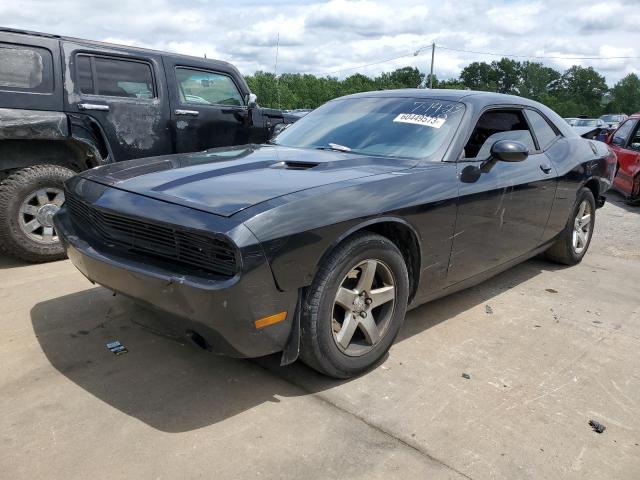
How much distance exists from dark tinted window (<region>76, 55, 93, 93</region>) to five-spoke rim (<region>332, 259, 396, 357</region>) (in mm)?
A: 3584

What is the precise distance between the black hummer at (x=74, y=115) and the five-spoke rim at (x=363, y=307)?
3114 millimetres

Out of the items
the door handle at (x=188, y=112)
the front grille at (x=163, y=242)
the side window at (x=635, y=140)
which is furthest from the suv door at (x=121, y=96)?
the side window at (x=635, y=140)

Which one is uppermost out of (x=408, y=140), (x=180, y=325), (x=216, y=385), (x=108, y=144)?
(x=408, y=140)

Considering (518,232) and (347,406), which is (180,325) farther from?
(518,232)

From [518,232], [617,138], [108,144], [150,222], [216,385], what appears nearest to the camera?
[150,222]

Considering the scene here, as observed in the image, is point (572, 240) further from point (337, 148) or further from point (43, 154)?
point (43, 154)

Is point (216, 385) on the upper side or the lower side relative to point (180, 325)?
lower

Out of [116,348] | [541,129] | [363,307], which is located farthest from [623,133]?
[116,348]

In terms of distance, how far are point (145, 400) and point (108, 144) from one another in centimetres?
322

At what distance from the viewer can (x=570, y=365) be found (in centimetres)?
319

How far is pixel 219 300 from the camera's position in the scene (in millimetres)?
2240

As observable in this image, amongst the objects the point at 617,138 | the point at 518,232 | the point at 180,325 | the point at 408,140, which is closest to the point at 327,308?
the point at 180,325

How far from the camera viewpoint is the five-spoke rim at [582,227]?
5.06 metres

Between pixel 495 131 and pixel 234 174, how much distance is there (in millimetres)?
2055
